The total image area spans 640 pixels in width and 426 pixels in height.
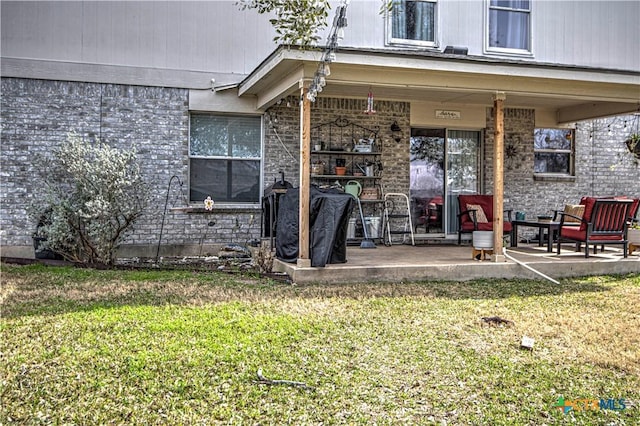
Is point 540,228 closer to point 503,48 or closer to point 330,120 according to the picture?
point 503,48

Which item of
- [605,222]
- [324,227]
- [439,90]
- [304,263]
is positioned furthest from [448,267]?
[605,222]

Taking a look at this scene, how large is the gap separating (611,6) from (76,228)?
11.2 m

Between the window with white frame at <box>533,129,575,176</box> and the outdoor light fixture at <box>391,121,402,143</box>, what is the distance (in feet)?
9.68

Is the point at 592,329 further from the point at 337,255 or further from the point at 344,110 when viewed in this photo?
the point at 344,110

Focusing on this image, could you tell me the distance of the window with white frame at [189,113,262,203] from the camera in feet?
32.2

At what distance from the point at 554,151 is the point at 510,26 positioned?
8.80 ft

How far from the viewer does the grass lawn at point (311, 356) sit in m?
3.19

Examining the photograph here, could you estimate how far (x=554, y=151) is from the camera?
11617mm

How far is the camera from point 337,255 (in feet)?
24.7

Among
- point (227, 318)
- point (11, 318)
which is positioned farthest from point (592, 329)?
point (11, 318)

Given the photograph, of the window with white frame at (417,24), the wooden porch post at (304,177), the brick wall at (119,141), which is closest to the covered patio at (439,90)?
the wooden porch post at (304,177)

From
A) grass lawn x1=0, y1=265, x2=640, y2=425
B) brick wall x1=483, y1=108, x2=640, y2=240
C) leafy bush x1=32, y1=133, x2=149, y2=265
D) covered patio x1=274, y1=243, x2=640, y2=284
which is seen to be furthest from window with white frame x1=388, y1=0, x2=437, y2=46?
grass lawn x1=0, y1=265, x2=640, y2=425

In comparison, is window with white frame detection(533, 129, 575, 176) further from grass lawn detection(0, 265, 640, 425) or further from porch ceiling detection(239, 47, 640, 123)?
grass lawn detection(0, 265, 640, 425)

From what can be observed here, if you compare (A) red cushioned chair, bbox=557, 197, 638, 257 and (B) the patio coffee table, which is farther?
(B) the patio coffee table
